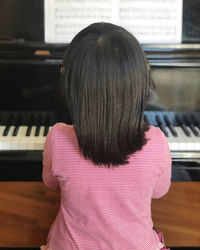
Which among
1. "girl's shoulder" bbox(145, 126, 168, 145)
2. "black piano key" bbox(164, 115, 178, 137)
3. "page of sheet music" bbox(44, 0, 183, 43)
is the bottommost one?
"black piano key" bbox(164, 115, 178, 137)

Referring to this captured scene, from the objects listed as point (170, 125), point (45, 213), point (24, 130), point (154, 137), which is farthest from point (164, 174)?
point (45, 213)

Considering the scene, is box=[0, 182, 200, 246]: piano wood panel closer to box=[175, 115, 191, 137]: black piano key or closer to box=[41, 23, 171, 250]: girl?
box=[175, 115, 191, 137]: black piano key

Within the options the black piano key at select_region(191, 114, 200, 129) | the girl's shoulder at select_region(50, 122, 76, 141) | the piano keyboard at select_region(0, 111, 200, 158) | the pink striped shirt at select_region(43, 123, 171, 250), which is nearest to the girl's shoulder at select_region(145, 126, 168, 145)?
the pink striped shirt at select_region(43, 123, 171, 250)

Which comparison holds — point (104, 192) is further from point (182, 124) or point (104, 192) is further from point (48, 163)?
point (182, 124)

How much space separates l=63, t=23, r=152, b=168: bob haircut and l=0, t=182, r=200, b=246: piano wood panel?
73cm

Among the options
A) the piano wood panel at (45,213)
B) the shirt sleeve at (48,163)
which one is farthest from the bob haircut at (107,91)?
the piano wood panel at (45,213)

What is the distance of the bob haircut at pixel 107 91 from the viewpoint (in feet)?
3.17

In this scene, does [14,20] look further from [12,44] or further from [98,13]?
[98,13]

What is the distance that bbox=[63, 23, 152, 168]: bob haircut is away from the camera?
0.97m

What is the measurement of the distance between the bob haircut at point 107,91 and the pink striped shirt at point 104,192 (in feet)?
0.11

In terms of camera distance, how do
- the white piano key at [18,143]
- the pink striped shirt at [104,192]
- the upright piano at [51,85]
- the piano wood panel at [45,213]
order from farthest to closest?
the piano wood panel at [45,213]
the upright piano at [51,85]
the white piano key at [18,143]
the pink striped shirt at [104,192]

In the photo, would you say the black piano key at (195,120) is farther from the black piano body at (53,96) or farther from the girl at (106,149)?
the girl at (106,149)

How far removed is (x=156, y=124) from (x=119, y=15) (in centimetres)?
48

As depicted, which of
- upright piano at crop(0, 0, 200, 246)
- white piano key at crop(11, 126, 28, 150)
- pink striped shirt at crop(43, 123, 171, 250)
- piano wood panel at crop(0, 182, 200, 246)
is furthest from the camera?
piano wood panel at crop(0, 182, 200, 246)
